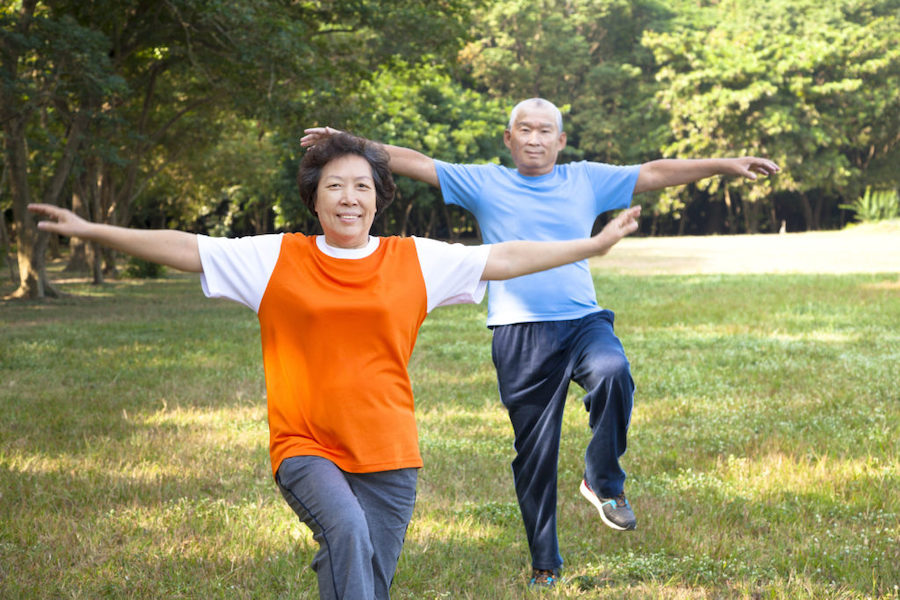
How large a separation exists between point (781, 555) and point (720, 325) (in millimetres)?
11186

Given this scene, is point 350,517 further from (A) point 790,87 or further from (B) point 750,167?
(A) point 790,87

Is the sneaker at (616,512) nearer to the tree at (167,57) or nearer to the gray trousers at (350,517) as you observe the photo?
the gray trousers at (350,517)

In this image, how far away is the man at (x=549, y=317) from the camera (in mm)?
4754

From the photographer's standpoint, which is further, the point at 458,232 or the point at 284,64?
the point at 458,232

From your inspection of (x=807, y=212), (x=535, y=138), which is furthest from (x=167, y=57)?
(x=807, y=212)

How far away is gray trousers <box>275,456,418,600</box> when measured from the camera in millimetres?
3160

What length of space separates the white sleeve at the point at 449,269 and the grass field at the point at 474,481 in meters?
1.73

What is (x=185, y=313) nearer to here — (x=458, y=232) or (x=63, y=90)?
(x=63, y=90)

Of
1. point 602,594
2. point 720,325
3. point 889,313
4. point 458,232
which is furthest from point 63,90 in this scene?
point 458,232

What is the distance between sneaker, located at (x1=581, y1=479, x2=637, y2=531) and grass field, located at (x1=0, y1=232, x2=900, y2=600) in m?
0.32

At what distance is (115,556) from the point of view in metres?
5.17

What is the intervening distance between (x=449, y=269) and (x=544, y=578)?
75.6 inches

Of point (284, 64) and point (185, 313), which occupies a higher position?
point (284, 64)

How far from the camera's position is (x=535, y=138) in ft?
16.6
